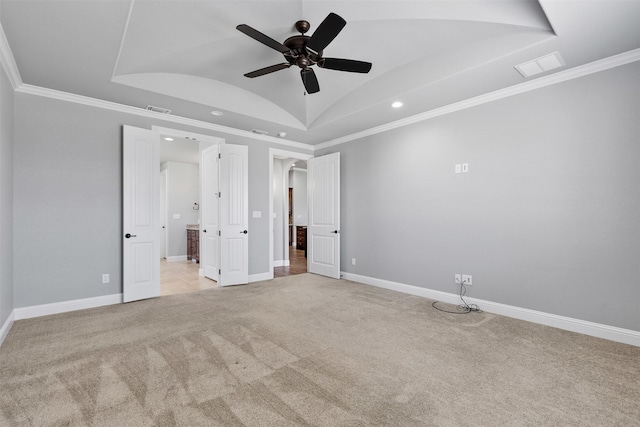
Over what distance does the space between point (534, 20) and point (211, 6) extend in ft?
9.16

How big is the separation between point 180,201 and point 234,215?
431cm

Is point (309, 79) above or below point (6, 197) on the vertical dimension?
above

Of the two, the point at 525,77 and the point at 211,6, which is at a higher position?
the point at 211,6

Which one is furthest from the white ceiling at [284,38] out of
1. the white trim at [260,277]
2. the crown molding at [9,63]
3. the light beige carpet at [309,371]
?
the white trim at [260,277]

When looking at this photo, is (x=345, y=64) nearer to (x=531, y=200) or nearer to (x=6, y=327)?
(x=531, y=200)

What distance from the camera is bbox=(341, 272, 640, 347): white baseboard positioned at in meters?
2.82

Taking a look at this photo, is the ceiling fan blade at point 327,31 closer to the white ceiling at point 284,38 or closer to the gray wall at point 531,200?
the white ceiling at point 284,38

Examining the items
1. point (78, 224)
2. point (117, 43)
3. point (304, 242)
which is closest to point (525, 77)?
point (117, 43)

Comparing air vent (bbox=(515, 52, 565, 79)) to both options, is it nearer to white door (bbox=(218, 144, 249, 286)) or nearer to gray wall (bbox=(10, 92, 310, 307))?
white door (bbox=(218, 144, 249, 286))

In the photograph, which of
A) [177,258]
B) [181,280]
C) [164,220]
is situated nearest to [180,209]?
[164,220]

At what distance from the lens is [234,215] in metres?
5.23

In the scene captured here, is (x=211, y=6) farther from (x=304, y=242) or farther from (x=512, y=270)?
(x=304, y=242)

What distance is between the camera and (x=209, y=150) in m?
5.82

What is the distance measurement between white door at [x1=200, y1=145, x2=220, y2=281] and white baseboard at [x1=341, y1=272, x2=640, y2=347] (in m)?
3.33
